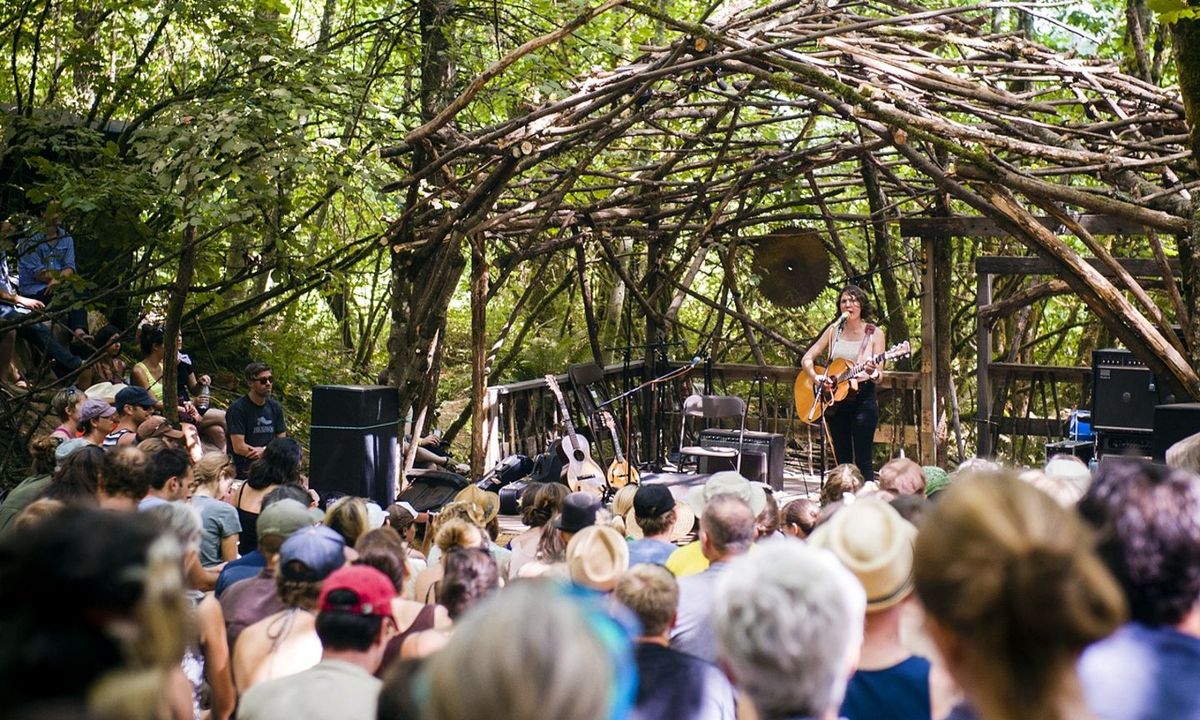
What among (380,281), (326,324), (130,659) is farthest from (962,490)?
(380,281)

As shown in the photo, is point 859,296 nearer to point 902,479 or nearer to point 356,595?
point 902,479

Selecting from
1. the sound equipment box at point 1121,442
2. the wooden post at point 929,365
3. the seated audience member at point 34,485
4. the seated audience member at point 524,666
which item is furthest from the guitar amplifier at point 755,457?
the seated audience member at point 524,666

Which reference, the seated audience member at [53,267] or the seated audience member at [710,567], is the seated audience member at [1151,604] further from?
the seated audience member at [53,267]

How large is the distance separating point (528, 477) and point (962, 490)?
9653mm

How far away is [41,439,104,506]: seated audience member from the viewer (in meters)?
4.94

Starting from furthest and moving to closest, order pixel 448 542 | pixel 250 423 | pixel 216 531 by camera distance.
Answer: pixel 250 423
pixel 216 531
pixel 448 542

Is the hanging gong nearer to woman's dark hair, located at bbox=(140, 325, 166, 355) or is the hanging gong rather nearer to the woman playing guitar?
the woman playing guitar

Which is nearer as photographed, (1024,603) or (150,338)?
(1024,603)

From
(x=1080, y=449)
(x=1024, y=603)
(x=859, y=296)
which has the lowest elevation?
(x=1080, y=449)

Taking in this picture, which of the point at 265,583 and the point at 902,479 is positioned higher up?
the point at 902,479

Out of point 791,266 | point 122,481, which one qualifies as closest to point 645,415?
point 791,266

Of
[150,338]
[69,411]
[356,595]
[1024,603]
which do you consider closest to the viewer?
[1024,603]

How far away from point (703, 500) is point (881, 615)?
219 centimetres

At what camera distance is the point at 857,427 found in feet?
→ 33.6
